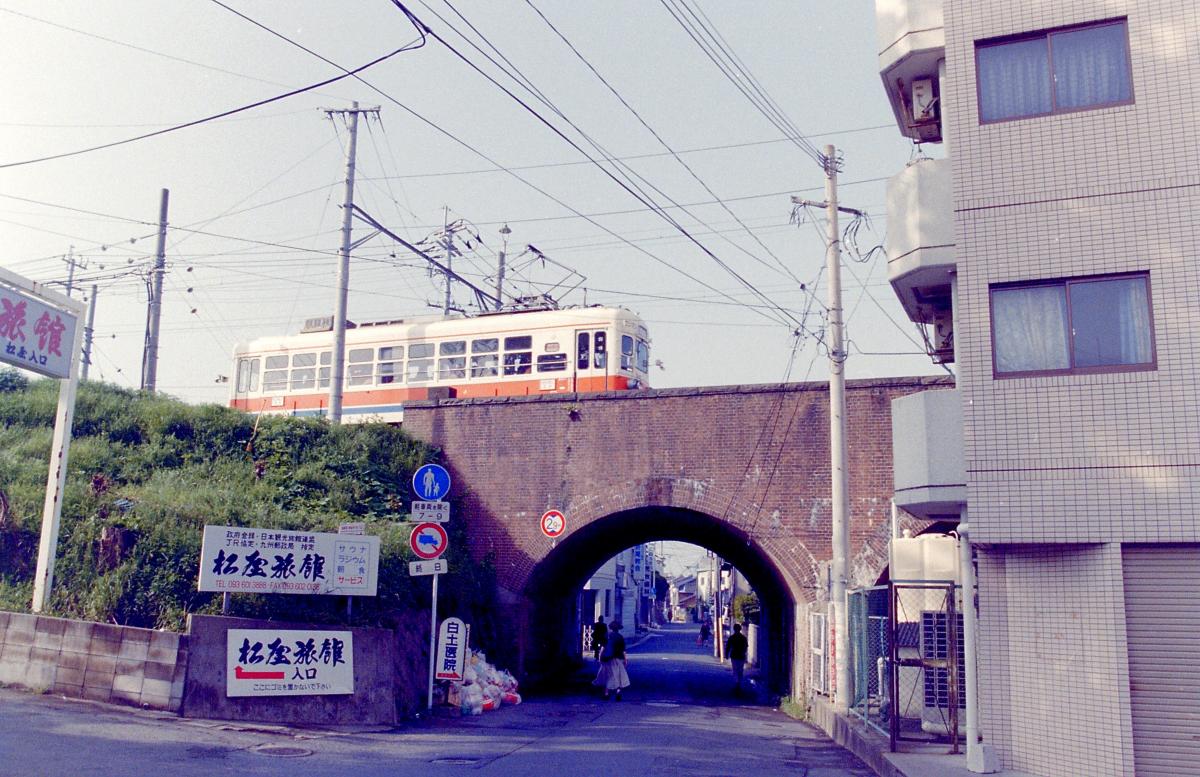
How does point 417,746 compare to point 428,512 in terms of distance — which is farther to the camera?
point 428,512

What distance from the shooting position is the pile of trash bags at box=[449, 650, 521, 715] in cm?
1580

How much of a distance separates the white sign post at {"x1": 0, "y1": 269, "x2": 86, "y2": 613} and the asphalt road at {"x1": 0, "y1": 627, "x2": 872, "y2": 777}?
6.76ft

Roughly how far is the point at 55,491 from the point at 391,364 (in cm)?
1306

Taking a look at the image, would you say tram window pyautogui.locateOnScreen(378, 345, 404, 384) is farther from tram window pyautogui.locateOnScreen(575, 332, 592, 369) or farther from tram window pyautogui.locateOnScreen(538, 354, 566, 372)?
tram window pyautogui.locateOnScreen(575, 332, 592, 369)

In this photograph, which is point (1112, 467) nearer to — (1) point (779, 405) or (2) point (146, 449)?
(1) point (779, 405)

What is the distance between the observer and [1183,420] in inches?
387

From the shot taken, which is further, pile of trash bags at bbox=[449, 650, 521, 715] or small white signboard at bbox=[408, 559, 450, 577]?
pile of trash bags at bbox=[449, 650, 521, 715]

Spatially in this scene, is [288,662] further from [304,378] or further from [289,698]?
[304,378]

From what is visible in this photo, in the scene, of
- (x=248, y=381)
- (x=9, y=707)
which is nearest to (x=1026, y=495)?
(x=9, y=707)

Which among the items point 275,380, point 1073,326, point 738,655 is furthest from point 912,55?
point 275,380

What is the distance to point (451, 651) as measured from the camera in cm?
1579

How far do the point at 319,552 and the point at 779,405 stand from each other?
31.1 feet

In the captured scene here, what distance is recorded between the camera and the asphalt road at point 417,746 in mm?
8797

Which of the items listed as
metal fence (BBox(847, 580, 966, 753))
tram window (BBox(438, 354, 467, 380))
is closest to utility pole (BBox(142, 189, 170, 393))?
tram window (BBox(438, 354, 467, 380))
